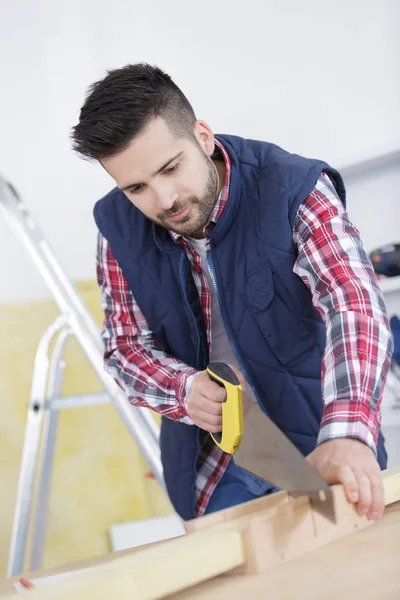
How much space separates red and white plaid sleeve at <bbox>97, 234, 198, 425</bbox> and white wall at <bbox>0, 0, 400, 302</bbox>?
1.08m

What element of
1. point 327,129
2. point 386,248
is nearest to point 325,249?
point 386,248

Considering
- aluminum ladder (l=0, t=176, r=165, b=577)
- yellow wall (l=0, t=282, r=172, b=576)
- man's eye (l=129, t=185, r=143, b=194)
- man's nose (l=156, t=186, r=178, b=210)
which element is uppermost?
man's eye (l=129, t=185, r=143, b=194)

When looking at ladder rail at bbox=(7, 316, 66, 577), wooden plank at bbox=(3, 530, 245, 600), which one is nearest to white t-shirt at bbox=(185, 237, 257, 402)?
ladder rail at bbox=(7, 316, 66, 577)

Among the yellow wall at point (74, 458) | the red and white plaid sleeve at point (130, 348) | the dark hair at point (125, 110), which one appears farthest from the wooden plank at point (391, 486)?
the yellow wall at point (74, 458)

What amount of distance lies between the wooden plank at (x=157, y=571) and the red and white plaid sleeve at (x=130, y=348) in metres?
0.69

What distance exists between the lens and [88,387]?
8.03 ft

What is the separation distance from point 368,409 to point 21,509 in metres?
1.11

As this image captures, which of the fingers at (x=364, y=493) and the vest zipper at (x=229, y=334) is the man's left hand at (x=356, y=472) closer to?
the fingers at (x=364, y=493)

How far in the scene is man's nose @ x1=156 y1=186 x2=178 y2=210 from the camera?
118cm

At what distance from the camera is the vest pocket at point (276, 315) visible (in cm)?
123

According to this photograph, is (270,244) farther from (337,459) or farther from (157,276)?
(337,459)

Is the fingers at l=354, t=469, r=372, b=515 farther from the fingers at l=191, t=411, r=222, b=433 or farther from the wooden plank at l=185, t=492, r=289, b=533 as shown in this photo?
the fingers at l=191, t=411, r=222, b=433

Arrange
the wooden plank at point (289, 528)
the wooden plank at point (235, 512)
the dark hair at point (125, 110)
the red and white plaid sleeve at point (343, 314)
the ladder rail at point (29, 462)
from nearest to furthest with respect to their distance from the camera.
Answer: the wooden plank at point (289, 528), the wooden plank at point (235, 512), the red and white plaid sleeve at point (343, 314), the dark hair at point (125, 110), the ladder rail at point (29, 462)

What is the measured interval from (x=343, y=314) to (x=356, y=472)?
0.31 m
